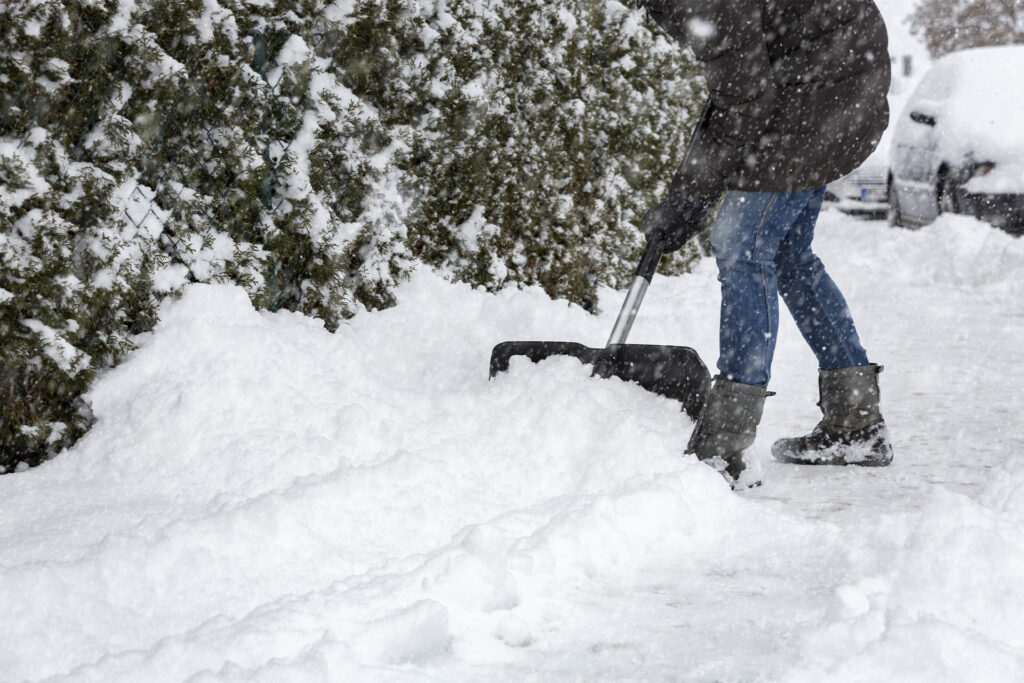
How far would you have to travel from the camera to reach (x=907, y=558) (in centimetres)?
244

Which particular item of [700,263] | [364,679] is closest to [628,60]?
[700,263]

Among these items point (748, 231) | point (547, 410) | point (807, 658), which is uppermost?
point (748, 231)

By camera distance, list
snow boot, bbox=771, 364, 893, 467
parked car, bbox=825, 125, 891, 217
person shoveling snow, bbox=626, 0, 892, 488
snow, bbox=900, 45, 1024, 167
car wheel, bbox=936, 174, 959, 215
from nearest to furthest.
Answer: person shoveling snow, bbox=626, 0, 892, 488, snow boot, bbox=771, 364, 893, 467, snow, bbox=900, 45, 1024, 167, car wheel, bbox=936, 174, 959, 215, parked car, bbox=825, 125, 891, 217

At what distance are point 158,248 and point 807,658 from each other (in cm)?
254

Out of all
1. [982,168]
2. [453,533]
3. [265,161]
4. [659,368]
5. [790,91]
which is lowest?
[453,533]

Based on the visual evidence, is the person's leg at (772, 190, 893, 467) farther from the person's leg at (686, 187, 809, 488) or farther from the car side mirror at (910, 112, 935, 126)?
the car side mirror at (910, 112, 935, 126)

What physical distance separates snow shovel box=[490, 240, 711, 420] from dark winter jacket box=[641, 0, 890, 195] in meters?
0.44

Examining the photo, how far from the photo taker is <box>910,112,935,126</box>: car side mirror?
1028 centimetres

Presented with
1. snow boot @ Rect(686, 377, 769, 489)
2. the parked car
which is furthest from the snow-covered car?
snow boot @ Rect(686, 377, 769, 489)

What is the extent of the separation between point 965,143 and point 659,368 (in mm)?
7099

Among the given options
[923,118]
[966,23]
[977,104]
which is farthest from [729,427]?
[966,23]

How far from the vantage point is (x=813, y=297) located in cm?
368

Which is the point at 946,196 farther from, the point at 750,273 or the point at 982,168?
the point at 750,273

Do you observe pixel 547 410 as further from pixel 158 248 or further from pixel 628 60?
pixel 628 60
